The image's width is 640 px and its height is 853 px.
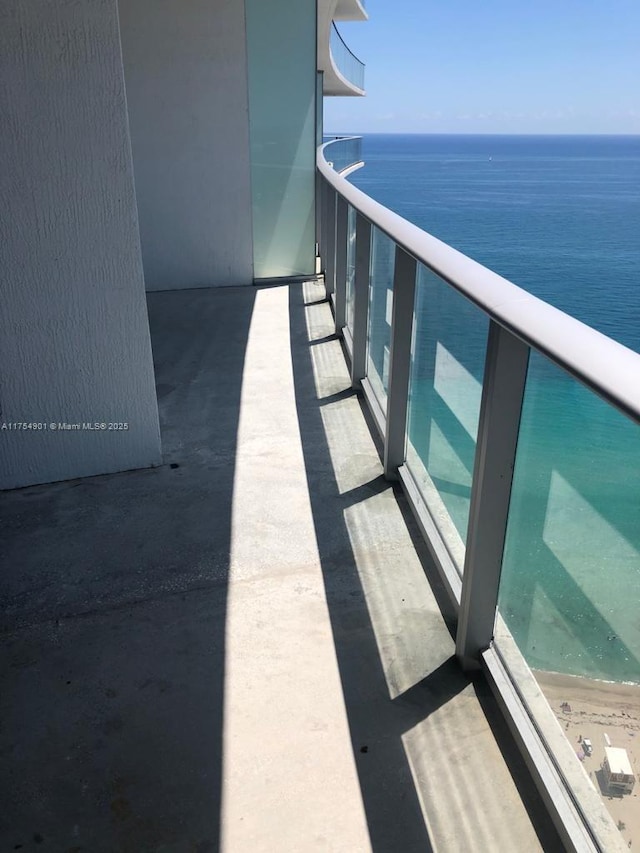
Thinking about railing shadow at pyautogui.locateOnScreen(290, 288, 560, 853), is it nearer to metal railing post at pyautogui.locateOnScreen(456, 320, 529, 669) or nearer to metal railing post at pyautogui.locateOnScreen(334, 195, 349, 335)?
metal railing post at pyautogui.locateOnScreen(456, 320, 529, 669)

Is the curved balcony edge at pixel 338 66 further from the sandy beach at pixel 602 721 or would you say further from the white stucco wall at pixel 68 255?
the sandy beach at pixel 602 721

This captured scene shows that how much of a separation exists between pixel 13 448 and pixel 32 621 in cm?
124

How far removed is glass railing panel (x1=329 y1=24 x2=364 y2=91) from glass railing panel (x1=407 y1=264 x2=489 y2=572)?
21518mm

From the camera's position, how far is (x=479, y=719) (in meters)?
2.13

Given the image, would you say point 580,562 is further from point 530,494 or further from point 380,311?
point 380,311

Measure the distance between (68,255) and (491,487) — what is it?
2.33 metres

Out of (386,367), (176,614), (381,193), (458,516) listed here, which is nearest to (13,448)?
(176,614)

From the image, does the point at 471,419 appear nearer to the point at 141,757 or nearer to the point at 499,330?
the point at 499,330

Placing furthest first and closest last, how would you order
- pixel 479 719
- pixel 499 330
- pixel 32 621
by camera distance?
pixel 32 621
pixel 479 719
pixel 499 330

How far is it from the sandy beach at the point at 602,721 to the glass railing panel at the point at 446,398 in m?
0.79

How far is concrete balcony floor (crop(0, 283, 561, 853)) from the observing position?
6.02 feet

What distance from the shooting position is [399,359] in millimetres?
3381

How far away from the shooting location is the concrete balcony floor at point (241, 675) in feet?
6.02

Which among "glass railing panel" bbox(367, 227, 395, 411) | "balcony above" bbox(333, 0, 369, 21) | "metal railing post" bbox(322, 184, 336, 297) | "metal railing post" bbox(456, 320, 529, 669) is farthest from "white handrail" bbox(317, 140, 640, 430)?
"balcony above" bbox(333, 0, 369, 21)
